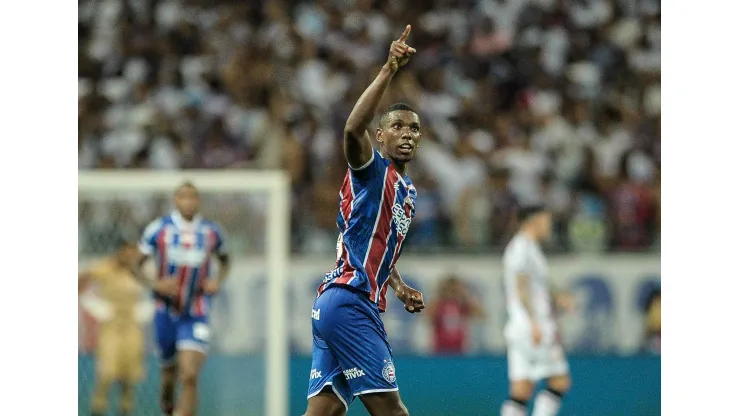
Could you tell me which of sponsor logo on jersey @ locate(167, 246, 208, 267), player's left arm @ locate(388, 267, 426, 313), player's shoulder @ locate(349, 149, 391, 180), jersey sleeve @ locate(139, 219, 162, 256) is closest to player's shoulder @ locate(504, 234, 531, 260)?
sponsor logo on jersey @ locate(167, 246, 208, 267)

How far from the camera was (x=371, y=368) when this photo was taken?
5359 mm

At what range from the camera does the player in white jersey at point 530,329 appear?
9.98m

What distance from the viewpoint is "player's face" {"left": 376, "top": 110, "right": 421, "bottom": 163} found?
5.45m

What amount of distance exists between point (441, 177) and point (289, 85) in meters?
2.35

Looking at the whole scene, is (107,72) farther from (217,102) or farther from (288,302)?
(288,302)

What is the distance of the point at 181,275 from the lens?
9.68 metres

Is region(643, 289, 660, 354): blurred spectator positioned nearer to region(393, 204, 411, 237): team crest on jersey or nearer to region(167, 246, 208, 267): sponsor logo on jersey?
region(167, 246, 208, 267): sponsor logo on jersey

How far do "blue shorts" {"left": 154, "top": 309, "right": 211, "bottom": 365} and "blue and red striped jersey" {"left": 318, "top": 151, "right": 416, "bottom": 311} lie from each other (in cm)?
411

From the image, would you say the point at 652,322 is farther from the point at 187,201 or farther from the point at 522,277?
the point at 187,201

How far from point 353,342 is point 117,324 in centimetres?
605

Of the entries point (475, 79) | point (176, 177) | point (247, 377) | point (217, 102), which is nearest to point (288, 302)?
point (247, 377)

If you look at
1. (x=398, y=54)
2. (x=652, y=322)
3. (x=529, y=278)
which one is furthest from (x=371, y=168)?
(x=652, y=322)

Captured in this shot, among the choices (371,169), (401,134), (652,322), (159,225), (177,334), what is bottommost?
(652,322)

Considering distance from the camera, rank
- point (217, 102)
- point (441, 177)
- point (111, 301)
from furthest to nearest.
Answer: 1. point (217, 102)
2. point (441, 177)
3. point (111, 301)
